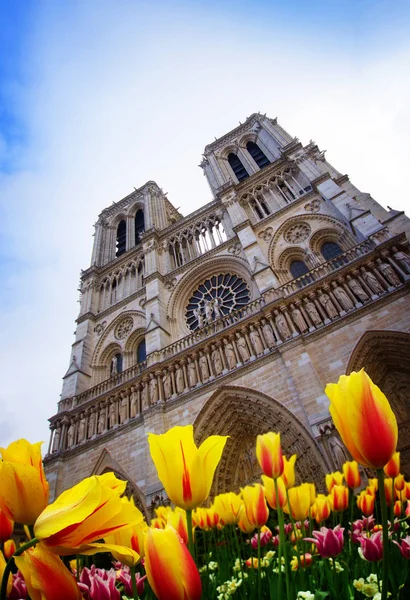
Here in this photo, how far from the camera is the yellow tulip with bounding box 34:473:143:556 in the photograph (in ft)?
2.03

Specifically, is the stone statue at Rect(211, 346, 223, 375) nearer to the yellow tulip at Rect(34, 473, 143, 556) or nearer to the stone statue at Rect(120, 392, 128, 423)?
the stone statue at Rect(120, 392, 128, 423)

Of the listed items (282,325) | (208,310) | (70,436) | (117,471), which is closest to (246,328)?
(282,325)

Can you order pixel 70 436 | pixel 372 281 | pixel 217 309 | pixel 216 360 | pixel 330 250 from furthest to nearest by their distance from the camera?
pixel 217 309 → pixel 330 250 → pixel 70 436 → pixel 216 360 → pixel 372 281

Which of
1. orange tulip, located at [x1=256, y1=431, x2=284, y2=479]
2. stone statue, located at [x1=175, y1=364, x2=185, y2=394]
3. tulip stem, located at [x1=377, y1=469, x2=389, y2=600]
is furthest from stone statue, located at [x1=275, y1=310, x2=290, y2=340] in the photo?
tulip stem, located at [x1=377, y1=469, x2=389, y2=600]

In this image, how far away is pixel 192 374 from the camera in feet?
32.8

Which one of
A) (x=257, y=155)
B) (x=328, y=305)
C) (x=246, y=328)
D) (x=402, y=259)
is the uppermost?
(x=257, y=155)

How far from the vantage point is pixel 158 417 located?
9.45 metres

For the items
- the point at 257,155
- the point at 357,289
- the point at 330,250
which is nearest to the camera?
the point at 357,289

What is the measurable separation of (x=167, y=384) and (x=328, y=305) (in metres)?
5.34

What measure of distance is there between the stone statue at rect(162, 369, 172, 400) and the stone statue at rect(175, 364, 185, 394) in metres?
0.24

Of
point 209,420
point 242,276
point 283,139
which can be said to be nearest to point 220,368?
point 209,420

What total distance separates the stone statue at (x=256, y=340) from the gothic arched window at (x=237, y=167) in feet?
36.4

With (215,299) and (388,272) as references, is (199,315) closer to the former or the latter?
(215,299)

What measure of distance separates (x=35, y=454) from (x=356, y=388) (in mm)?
852
